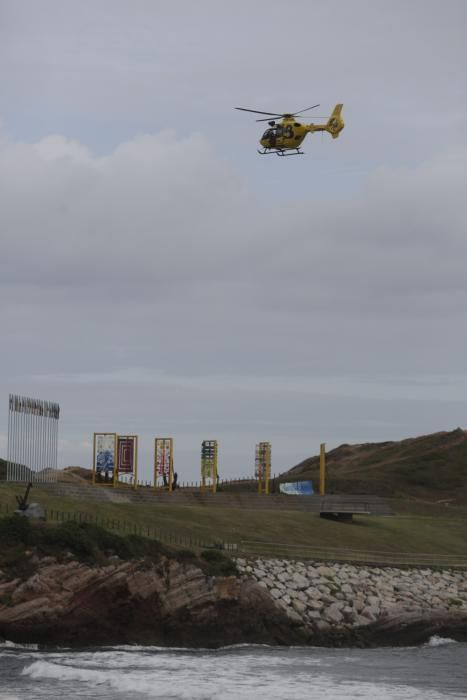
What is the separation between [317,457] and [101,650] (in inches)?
4575

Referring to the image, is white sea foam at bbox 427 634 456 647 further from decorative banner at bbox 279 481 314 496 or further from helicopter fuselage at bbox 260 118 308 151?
decorative banner at bbox 279 481 314 496

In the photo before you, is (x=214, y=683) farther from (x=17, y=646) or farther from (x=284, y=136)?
(x=284, y=136)

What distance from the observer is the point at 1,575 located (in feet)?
165

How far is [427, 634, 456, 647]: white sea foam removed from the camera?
59.2 m

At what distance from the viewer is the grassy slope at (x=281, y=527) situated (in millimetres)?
67375

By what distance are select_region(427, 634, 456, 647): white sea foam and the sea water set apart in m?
4.83

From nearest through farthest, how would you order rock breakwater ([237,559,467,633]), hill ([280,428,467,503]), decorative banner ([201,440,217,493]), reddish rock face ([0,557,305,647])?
1. reddish rock face ([0,557,305,647])
2. rock breakwater ([237,559,467,633])
3. decorative banner ([201,440,217,493])
4. hill ([280,428,467,503])

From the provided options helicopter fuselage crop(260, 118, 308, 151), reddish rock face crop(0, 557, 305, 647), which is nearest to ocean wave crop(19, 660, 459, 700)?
reddish rock face crop(0, 557, 305, 647)

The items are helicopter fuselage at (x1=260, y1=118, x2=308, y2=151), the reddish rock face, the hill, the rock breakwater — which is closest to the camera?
the reddish rock face

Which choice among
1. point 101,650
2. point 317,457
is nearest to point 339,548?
point 101,650

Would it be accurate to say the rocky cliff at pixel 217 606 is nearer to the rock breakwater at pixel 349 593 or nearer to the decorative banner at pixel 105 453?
the rock breakwater at pixel 349 593

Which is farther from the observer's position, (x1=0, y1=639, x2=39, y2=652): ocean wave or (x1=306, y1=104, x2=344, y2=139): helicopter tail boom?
(x1=306, y1=104, x2=344, y2=139): helicopter tail boom

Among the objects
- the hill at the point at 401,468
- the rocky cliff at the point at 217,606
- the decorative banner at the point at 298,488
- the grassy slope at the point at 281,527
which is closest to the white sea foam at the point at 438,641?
the rocky cliff at the point at 217,606

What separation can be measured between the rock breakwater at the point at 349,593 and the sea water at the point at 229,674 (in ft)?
11.9
